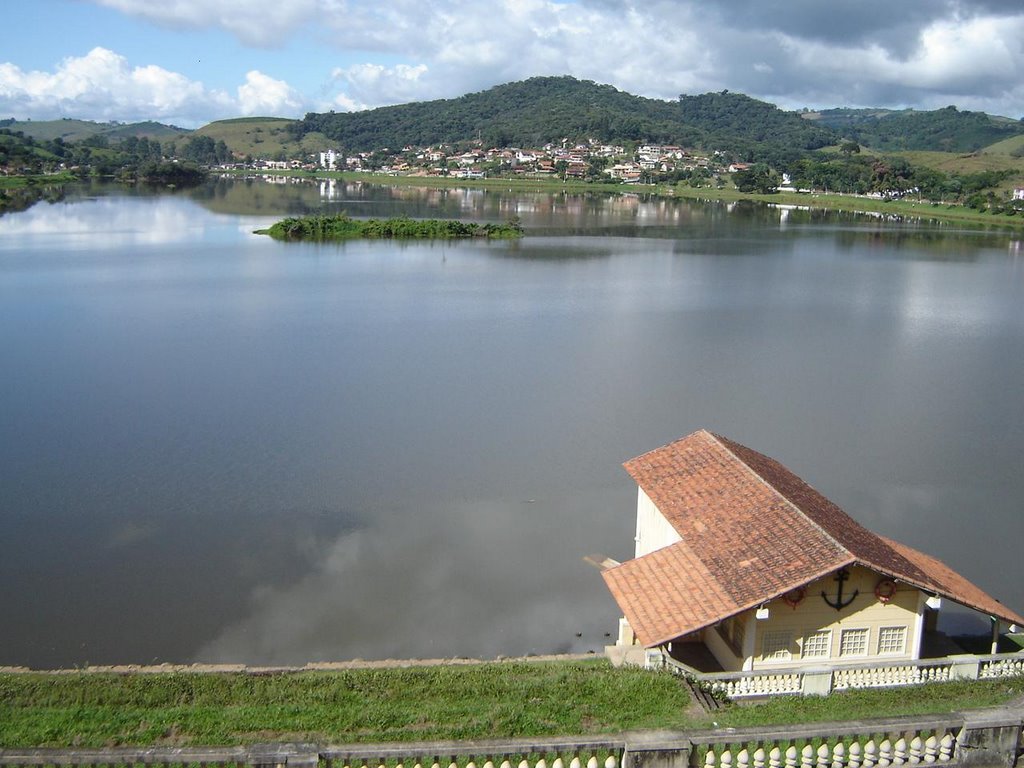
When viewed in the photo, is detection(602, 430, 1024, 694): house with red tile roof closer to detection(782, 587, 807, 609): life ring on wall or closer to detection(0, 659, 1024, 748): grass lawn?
detection(782, 587, 807, 609): life ring on wall

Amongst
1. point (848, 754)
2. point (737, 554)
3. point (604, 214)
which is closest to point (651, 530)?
point (737, 554)

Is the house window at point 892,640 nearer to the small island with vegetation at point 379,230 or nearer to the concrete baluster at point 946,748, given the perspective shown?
the concrete baluster at point 946,748

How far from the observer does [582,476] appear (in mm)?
17500

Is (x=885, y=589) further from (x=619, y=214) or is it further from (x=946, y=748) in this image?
(x=619, y=214)

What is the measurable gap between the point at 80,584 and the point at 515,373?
44.1 feet

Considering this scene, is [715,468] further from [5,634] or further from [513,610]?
[5,634]

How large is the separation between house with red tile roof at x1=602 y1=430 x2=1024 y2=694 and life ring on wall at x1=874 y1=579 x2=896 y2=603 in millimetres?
11

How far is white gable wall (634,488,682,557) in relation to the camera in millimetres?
12328

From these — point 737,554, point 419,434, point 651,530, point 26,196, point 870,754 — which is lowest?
point 419,434

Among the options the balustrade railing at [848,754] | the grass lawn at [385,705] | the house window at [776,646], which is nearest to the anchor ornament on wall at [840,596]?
the house window at [776,646]

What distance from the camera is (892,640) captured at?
10.6m

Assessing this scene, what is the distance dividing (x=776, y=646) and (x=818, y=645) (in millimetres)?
500

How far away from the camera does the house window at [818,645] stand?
1039cm

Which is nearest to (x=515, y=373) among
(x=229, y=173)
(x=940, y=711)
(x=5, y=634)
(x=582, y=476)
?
(x=582, y=476)
